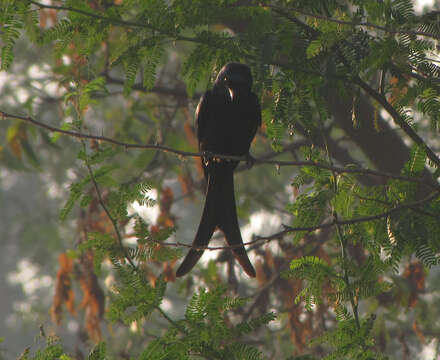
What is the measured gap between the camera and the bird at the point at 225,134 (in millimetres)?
3535

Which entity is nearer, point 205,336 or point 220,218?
point 205,336

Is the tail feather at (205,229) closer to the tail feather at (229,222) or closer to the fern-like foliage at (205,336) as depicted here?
the tail feather at (229,222)

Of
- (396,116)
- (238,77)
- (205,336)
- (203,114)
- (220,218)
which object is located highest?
(203,114)

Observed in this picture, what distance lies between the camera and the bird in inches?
139

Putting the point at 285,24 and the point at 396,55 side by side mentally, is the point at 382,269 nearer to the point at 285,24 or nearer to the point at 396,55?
the point at 396,55

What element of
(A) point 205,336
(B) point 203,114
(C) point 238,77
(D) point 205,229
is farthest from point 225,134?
(A) point 205,336

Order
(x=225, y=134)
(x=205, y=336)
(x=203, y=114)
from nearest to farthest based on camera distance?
1. (x=205, y=336)
2. (x=225, y=134)
3. (x=203, y=114)

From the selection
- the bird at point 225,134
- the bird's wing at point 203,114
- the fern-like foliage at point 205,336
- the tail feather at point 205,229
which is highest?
the bird's wing at point 203,114

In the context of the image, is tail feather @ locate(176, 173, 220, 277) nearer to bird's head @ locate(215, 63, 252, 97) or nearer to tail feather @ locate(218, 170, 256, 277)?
tail feather @ locate(218, 170, 256, 277)

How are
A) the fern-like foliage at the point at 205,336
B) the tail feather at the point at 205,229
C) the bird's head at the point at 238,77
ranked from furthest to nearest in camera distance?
the bird's head at the point at 238,77 < the tail feather at the point at 205,229 < the fern-like foliage at the point at 205,336

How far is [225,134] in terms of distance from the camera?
3.88 meters

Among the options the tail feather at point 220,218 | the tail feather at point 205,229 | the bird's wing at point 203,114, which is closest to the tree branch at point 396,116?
the tail feather at point 220,218

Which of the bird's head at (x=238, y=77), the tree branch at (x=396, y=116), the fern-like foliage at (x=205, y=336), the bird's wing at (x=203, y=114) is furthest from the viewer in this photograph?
the bird's wing at (x=203, y=114)

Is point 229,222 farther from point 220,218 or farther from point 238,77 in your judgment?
point 238,77
